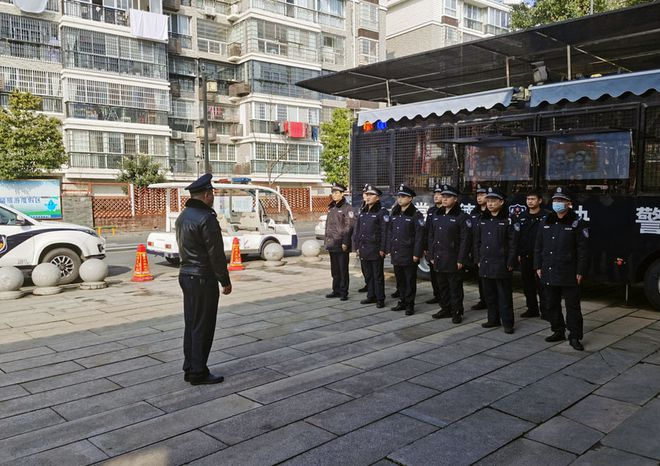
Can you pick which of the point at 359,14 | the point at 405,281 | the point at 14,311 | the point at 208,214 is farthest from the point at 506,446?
the point at 359,14

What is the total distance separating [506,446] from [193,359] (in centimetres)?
272

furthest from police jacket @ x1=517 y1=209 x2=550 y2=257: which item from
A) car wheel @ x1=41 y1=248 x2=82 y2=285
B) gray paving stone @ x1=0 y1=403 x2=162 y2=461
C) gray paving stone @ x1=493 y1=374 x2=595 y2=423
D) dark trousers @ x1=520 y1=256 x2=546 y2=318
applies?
car wheel @ x1=41 y1=248 x2=82 y2=285

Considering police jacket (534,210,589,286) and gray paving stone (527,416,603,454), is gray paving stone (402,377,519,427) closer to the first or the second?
gray paving stone (527,416,603,454)

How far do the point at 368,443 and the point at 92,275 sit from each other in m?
8.15

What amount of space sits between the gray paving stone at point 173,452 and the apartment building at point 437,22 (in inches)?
1831

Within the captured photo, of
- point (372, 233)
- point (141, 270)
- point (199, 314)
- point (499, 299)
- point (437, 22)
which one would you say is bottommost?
point (141, 270)

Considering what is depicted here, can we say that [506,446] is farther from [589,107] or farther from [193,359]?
[589,107]

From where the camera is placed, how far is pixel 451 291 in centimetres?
727

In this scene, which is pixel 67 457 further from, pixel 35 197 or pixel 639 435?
pixel 35 197

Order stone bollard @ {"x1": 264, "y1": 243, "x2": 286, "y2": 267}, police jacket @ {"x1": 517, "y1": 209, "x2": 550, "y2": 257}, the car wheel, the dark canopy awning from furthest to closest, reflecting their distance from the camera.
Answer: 1. stone bollard @ {"x1": 264, "y1": 243, "x2": 286, "y2": 267}
2. the car wheel
3. the dark canopy awning
4. police jacket @ {"x1": 517, "y1": 209, "x2": 550, "y2": 257}

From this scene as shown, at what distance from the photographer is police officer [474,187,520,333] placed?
6.60 metres

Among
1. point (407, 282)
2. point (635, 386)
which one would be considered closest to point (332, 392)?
point (635, 386)

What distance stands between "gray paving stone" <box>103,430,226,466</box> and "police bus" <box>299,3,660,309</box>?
640 cm

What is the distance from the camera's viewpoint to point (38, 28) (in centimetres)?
3125
